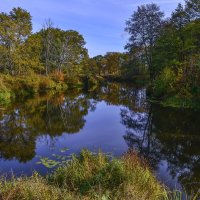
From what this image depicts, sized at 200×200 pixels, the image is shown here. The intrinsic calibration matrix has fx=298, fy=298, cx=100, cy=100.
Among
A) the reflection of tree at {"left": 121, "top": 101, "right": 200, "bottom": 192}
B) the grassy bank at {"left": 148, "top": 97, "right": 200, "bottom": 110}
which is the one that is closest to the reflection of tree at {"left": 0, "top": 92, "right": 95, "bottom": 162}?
the reflection of tree at {"left": 121, "top": 101, "right": 200, "bottom": 192}

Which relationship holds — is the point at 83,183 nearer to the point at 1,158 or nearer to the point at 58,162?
the point at 58,162

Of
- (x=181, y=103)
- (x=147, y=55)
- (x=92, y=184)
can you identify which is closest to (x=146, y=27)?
(x=147, y=55)

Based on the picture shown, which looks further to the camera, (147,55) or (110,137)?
(147,55)

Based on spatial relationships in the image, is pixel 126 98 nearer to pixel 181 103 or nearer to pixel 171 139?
pixel 181 103

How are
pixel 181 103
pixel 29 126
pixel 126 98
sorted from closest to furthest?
pixel 29 126, pixel 181 103, pixel 126 98

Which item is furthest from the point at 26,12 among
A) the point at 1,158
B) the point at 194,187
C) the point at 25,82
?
the point at 194,187

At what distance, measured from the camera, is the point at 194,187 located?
937 cm

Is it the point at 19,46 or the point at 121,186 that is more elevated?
the point at 19,46

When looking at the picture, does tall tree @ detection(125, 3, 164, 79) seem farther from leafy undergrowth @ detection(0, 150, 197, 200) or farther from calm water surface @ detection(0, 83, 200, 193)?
leafy undergrowth @ detection(0, 150, 197, 200)

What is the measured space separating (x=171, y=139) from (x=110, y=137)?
131 inches

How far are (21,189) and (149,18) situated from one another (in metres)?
36.1

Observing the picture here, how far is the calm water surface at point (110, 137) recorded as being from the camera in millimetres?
11516

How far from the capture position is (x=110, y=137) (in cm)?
1666

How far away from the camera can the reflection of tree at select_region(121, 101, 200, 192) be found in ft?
37.2
